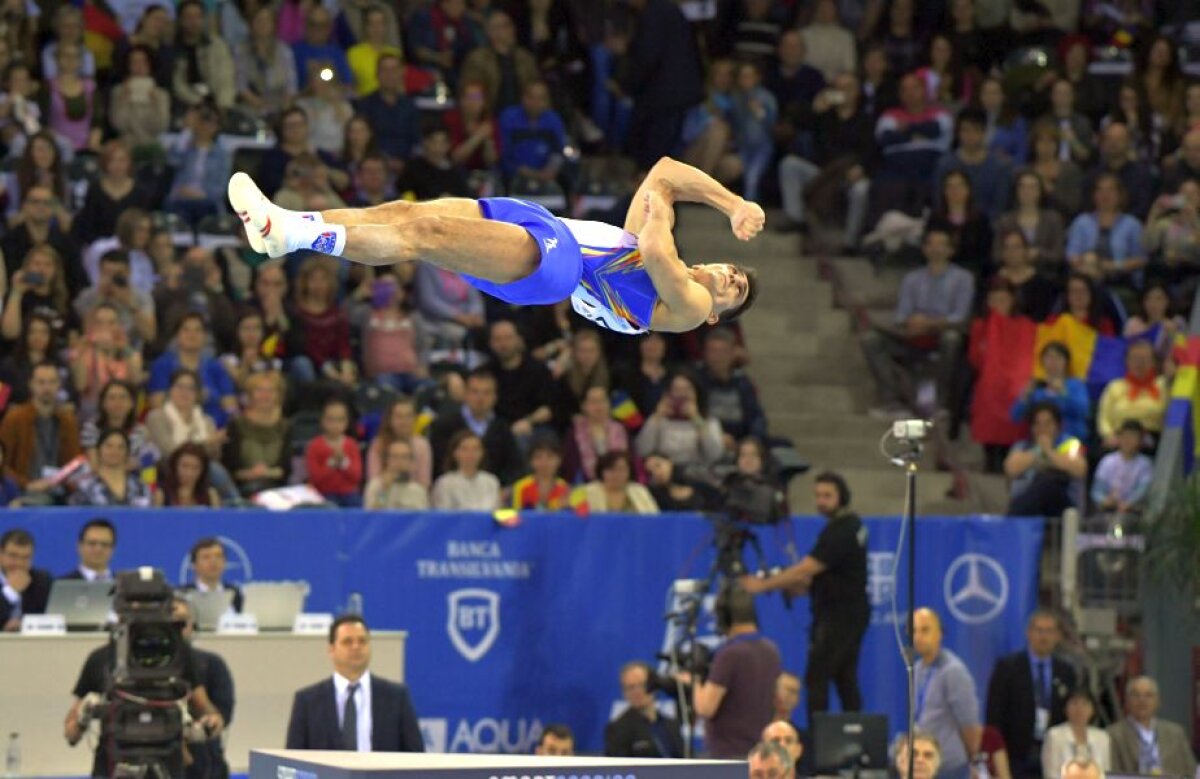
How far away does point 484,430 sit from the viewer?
50.5ft

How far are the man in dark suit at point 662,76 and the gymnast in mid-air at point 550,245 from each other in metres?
9.40

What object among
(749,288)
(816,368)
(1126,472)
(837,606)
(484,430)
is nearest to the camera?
(749,288)

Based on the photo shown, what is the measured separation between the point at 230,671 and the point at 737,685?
2.70 m

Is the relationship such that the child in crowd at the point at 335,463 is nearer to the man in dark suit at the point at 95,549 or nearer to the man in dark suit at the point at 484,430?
the man in dark suit at the point at 484,430

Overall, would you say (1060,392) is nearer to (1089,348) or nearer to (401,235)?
(1089,348)

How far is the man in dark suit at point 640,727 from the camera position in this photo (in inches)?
511

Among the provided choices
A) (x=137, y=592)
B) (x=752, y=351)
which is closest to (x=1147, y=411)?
(x=752, y=351)

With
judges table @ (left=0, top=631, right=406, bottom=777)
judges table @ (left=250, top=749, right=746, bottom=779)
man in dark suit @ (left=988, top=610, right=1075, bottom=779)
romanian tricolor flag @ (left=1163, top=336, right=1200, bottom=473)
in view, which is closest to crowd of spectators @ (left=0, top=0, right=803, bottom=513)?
judges table @ (left=0, top=631, right=406, bottom=777)

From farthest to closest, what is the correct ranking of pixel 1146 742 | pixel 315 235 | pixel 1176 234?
1. pixel 1176 234
2. pixel 1146 742
3. pixel 315 235

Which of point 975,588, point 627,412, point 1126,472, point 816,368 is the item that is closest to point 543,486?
point 627,412

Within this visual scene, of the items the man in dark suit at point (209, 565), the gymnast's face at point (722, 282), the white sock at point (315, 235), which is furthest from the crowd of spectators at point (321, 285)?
the white sock at point (315, 235)

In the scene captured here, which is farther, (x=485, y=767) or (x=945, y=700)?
(x=945, y=700)

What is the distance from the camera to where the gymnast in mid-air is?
883 cm

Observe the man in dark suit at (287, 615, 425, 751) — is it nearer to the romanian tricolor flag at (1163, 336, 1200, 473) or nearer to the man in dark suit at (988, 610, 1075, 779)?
the man in dark suit at (988, 610, 1075, 779)
